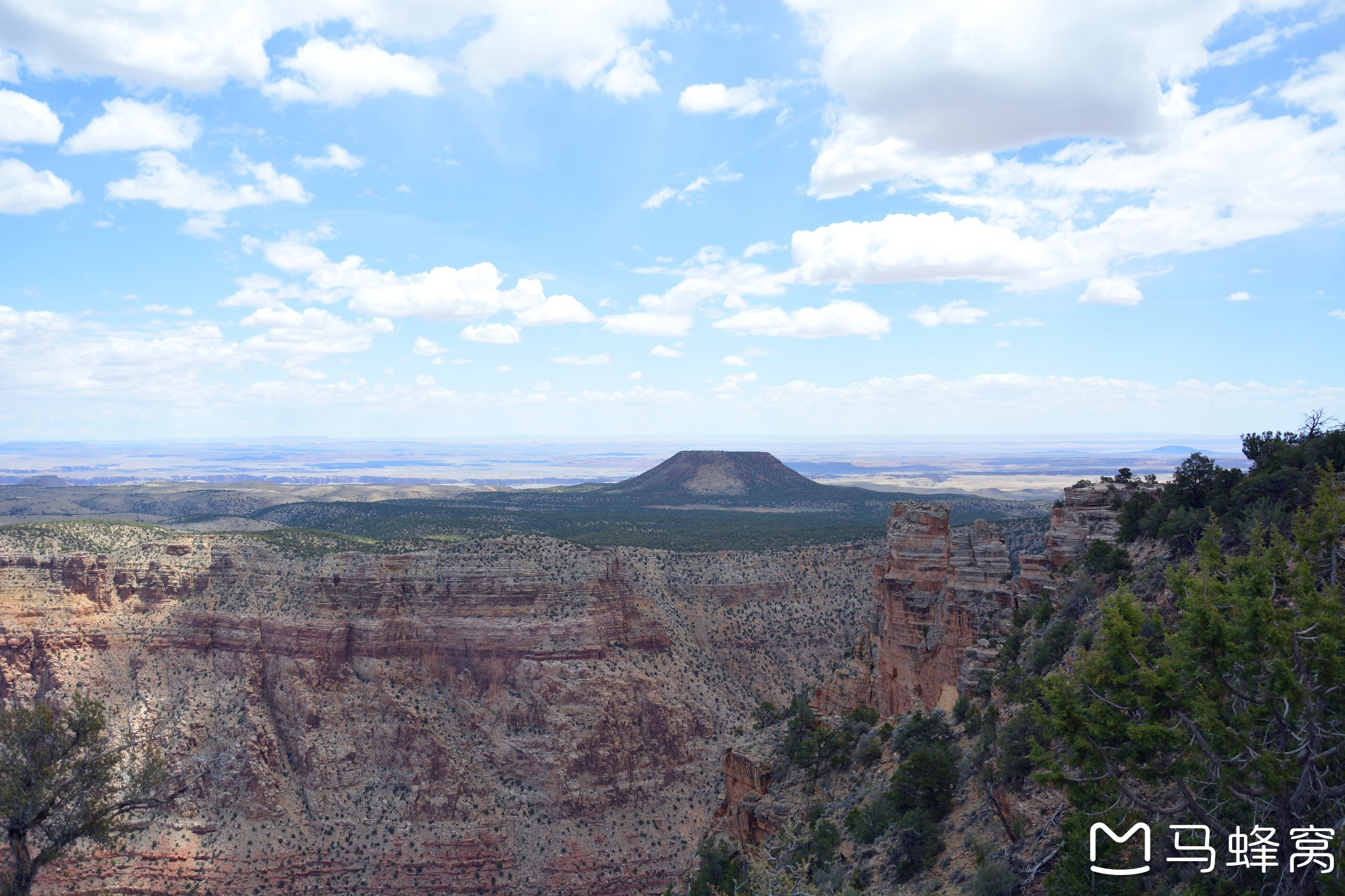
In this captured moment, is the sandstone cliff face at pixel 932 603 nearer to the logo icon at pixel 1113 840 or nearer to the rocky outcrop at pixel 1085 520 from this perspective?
the rocky outcrop at pixel 1085 520

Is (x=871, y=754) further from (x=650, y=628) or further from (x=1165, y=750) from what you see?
(x=650, y=628)

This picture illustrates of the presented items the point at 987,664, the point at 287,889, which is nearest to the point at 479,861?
the point at 287,889

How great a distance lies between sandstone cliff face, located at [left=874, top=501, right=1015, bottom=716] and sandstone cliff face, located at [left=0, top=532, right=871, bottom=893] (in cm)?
1830

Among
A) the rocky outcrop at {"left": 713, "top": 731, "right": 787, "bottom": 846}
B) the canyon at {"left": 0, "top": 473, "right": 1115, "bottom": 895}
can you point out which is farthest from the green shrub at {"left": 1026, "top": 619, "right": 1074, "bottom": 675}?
the canyon at {"left": 0, "top": 473, "right": 1115, "bottom": 895}

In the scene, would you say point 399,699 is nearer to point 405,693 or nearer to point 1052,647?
point 405,693

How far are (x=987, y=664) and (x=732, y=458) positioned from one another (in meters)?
128

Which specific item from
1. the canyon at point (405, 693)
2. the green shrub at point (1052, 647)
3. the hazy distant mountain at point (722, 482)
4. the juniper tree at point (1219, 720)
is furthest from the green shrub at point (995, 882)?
the hazy distant mountain at point (722, 482)

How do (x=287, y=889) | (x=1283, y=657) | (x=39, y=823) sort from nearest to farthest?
(x=1283, y=657), (x=39, y=823), (x=287, y=889)

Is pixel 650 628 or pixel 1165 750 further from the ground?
pixel 1165 750

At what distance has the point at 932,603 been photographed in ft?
109

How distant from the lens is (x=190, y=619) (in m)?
53.1

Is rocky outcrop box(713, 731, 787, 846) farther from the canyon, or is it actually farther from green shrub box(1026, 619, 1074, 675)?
green shrub box(1026, 619, 1074, 675)

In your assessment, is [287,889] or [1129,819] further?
[287,889]

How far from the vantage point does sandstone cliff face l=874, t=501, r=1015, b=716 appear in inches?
1193
